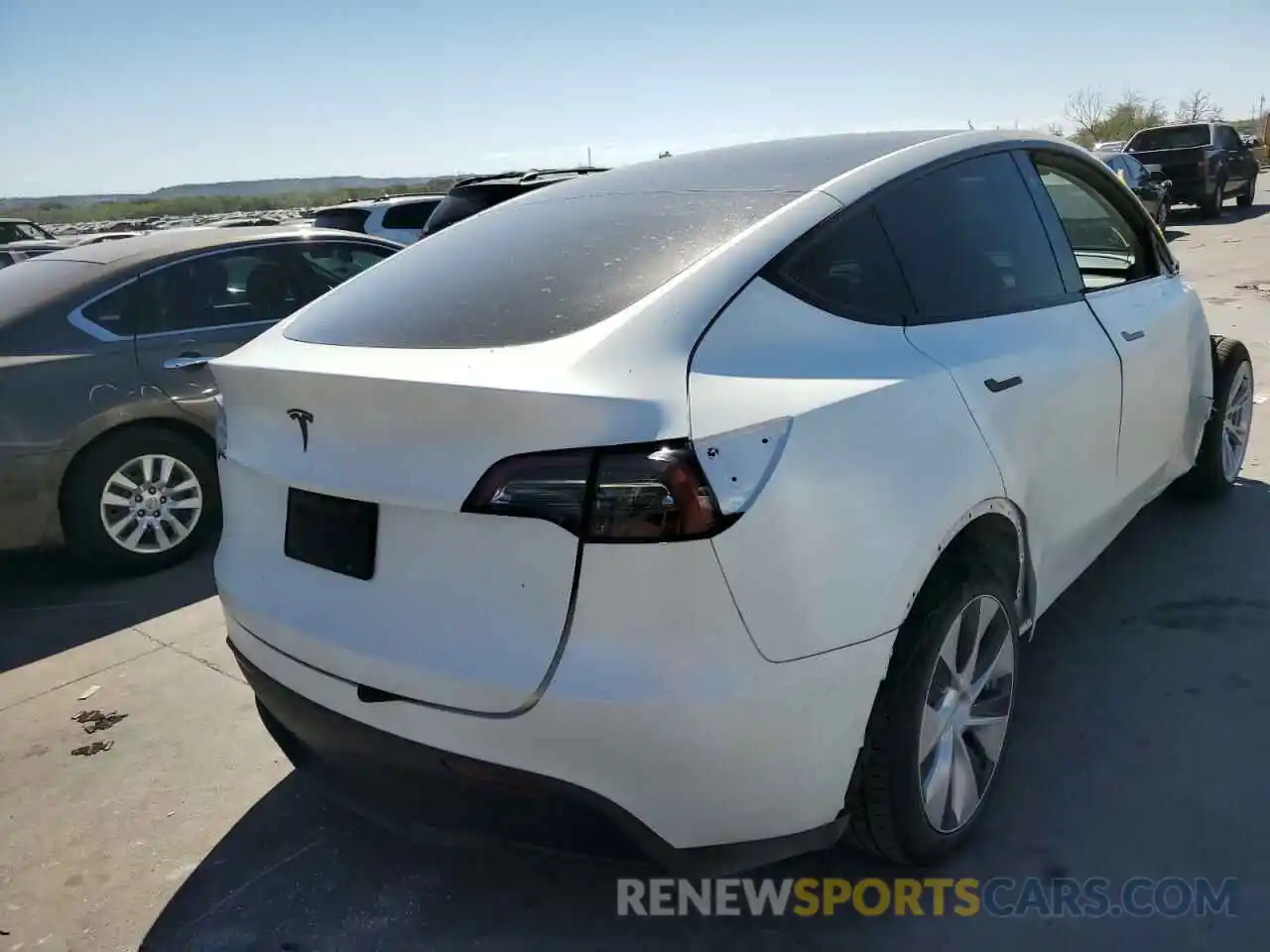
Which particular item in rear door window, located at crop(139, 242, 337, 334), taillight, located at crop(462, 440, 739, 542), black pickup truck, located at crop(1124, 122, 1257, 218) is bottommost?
taillight, located at crop(462, 440, 739, 542)

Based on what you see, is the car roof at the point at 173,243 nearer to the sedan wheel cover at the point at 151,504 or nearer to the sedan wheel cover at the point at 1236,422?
the sedan wheel cover at the point at 151,504

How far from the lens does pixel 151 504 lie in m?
4.96

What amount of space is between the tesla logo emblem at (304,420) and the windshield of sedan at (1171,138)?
22035mm

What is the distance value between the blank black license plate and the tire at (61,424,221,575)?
2.94 metres

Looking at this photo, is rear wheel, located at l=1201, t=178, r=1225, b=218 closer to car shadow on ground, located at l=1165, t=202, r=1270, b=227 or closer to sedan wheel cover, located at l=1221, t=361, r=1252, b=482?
car shadow on ground, located at l=1165, t=202, r=1270, b=227

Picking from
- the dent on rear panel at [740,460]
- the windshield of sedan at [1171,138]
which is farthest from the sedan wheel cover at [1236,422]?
the windshield of sedan at [1171,138]

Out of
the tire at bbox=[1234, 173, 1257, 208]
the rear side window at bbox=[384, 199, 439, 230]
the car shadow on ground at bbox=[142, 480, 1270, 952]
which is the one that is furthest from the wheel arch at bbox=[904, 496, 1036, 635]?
the tire at bbox=[1234, 173, 1257, 208]

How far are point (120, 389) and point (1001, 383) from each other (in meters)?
4.00

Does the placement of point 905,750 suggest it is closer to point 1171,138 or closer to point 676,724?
point 676,724

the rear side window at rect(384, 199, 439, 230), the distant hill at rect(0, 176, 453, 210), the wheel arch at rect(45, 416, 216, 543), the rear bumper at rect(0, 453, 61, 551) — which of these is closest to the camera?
the rear bumper at rect(0, 453, 61, 551)

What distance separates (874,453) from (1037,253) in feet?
4.75

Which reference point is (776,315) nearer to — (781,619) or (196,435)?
(781,619)

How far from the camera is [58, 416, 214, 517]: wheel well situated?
467 centimetres

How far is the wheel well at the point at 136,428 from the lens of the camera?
184 inches
